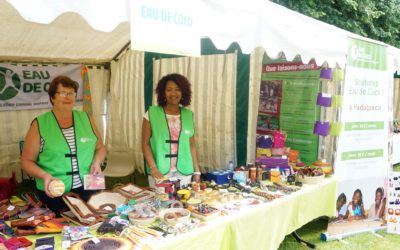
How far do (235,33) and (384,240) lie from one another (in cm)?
282

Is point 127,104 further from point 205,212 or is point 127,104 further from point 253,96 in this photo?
point 205,212

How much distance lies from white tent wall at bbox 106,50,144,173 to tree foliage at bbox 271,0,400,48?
5.05 metres

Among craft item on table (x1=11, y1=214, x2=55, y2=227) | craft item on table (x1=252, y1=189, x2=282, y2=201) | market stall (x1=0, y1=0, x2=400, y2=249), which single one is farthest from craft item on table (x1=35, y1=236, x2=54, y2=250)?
craft item on table (x1=252, y1=189, x2=282, y2=201)

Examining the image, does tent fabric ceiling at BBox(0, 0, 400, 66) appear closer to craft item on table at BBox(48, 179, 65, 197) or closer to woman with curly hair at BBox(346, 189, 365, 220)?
craft item on table at BBox(48, 179, 65, 197)

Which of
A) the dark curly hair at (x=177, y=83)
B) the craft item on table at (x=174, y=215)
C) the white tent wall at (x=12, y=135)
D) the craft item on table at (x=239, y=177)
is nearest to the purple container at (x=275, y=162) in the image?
the craft item on table at (x=239, y=177)

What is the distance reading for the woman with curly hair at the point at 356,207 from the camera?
347cm

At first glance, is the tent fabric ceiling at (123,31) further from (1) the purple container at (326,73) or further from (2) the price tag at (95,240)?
(2) the price tag at (95,240)

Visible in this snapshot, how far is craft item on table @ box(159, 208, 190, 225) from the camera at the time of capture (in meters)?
1.91

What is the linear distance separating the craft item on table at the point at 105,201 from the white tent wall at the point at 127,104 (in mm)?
3166

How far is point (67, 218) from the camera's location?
1.99 meters

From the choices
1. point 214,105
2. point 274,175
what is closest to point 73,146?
point 274,175

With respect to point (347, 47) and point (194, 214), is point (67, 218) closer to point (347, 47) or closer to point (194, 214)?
point (194, 214)

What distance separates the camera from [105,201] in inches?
86.5

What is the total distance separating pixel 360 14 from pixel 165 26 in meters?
10.2
